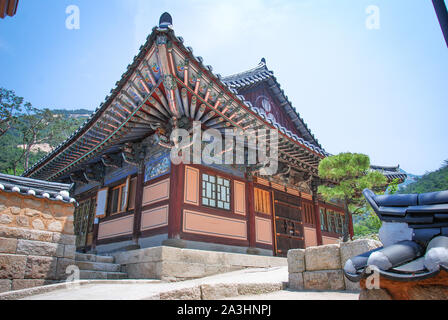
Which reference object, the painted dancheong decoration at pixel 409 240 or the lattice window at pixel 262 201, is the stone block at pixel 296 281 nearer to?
the painted dancheong decoration at pixel 409 240

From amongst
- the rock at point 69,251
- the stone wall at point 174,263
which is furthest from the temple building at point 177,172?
the rock at point 69,251

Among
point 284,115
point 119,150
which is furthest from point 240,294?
point 284,115

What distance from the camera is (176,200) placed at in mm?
7992

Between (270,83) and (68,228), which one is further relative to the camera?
(270,83)

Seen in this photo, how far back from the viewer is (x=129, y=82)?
7.11 metres

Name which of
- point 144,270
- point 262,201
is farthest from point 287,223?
point 144,270

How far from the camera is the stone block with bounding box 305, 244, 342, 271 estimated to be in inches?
178

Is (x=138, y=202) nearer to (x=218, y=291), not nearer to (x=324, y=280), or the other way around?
(x=218, y=291)

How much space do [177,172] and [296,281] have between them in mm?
4496

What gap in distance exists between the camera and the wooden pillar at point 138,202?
8853 mm

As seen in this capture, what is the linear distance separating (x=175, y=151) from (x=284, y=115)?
22.9 ft

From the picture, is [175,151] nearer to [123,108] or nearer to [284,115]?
[123,108]

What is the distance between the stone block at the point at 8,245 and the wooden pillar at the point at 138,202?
3480mm
